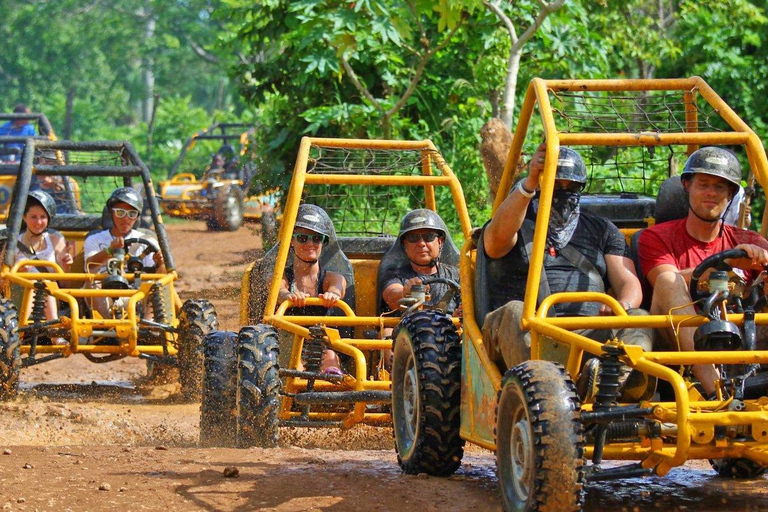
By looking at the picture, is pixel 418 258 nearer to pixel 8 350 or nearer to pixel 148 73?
pixel 8 350

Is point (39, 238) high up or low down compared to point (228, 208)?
down

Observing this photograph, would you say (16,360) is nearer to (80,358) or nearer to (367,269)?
(367,269)

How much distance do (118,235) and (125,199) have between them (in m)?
0.40

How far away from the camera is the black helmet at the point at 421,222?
8398 mm

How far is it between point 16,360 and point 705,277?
18.6 ft

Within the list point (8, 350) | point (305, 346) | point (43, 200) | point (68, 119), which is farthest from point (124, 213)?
point (68, 119)

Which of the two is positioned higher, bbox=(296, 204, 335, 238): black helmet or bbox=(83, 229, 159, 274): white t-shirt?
bbox=(296, 204, 335, 238): black helmet

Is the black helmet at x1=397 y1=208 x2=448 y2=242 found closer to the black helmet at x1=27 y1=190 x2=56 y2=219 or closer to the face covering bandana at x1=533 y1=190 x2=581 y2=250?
the face covering bandana at x1=533 y1=190 x2=581 y2=250

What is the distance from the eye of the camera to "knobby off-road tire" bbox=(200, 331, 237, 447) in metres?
7.79

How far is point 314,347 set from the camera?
25.5 ft

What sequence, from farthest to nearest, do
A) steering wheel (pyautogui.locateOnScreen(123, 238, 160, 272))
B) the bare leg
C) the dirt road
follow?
steering wheel (pyautogui.locateOnScreen(123, 238, 160, 272)) → the dirt road → the bare leg

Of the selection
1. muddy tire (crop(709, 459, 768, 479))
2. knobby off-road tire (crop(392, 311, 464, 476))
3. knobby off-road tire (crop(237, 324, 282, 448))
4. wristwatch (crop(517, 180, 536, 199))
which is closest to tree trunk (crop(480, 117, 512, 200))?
knobby off-road tire (crop(237, 324, 282, 448))

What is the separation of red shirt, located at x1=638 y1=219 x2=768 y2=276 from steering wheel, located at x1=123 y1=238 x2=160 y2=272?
575 centimetres

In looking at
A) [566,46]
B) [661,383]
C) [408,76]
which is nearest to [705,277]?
[661,383]
